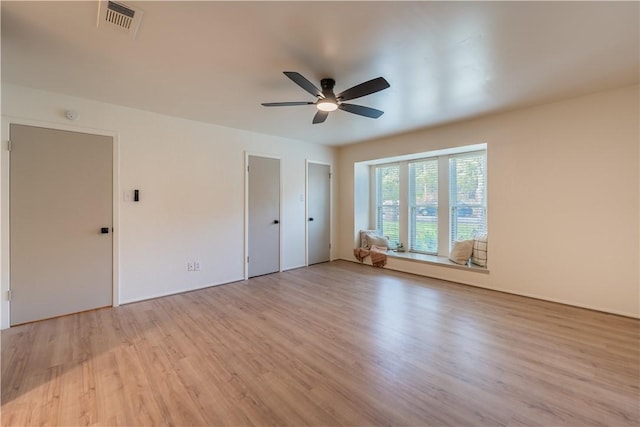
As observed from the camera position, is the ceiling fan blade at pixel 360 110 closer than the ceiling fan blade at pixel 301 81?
No

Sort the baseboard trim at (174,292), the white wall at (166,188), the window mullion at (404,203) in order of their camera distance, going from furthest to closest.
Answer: the window mullion at (404,203) < the baseboard trim at (174,292) < the white wall at (166,188)

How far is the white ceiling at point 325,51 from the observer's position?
180cm

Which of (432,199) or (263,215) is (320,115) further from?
(432,199)

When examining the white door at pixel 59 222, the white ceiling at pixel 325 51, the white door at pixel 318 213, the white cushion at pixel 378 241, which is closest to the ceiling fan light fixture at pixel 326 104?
the white ceiling at pixel 325 51

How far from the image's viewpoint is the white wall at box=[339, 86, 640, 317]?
2.94 metres

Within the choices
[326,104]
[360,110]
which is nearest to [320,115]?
[326,104]

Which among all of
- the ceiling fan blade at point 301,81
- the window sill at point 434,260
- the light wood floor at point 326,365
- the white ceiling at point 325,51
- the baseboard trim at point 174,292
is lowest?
the light wood floor at point 326,365

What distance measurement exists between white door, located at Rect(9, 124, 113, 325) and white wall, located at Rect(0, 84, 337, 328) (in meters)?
0.10

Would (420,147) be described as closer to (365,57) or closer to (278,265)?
(365,57)

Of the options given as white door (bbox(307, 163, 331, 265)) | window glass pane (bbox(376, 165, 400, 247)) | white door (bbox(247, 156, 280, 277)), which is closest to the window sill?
window glass pane (bbox(376, 165, 400, 247))

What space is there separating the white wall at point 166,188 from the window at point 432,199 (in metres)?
2.57

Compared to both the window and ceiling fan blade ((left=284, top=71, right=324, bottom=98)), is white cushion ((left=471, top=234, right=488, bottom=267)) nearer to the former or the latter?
the window

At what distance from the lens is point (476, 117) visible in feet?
12.9

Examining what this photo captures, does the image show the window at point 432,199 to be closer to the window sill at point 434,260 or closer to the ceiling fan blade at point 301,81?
the window sill at point 434,260
